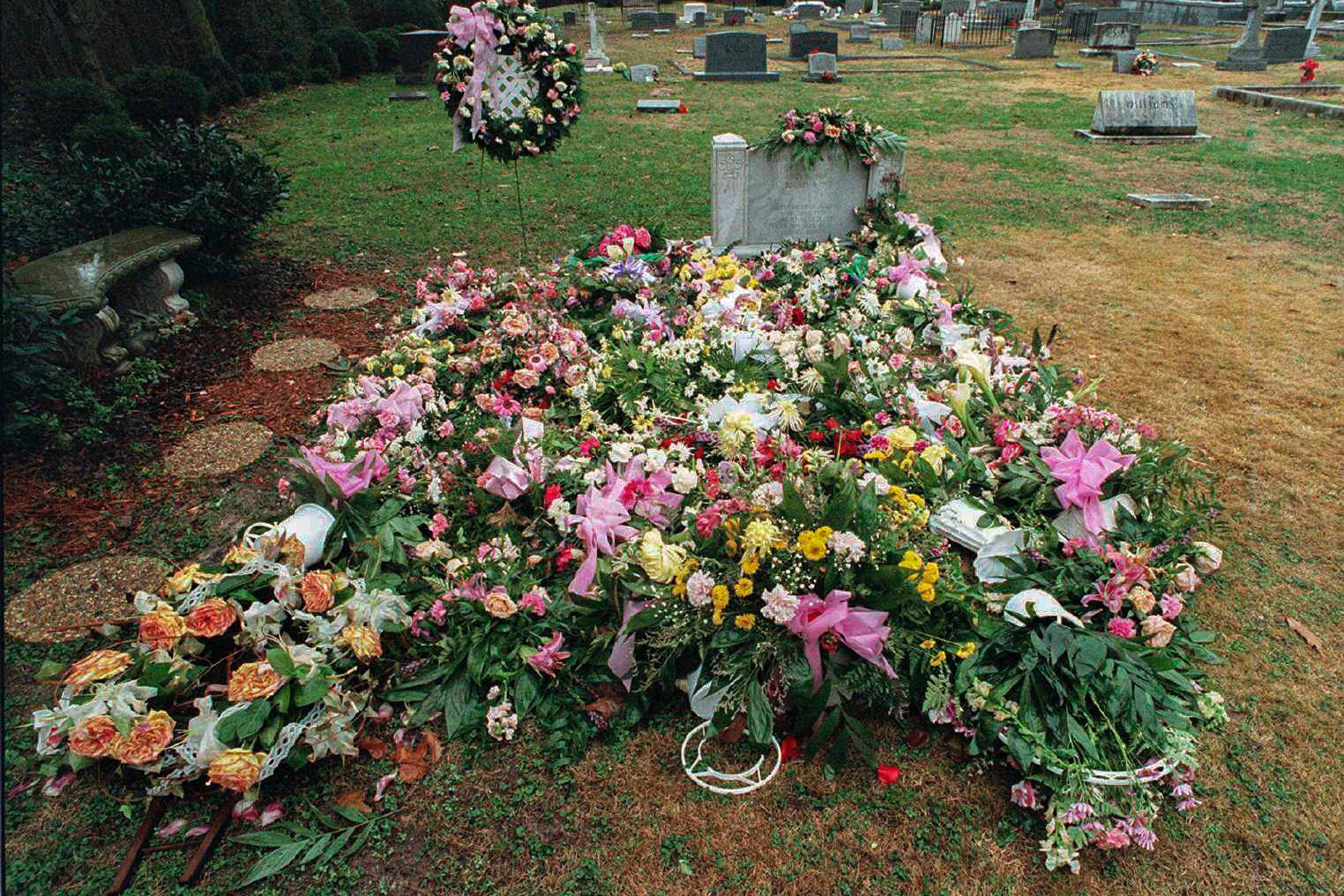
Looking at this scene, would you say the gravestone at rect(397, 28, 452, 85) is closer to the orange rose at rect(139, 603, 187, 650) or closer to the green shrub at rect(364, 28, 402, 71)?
the green shrub at rect(364, 28, 402, 71)

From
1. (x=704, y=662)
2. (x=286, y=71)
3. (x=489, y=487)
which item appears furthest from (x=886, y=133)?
(x=286, y=71)

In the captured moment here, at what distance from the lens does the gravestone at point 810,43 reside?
68.8 ft

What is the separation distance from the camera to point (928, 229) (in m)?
6.82

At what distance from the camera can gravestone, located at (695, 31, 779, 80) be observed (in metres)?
18.1

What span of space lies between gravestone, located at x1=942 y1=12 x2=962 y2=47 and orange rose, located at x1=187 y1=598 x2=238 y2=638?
27.1 m

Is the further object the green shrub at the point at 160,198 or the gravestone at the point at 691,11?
the gravestone at the point at 691,11

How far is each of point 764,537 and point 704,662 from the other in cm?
56

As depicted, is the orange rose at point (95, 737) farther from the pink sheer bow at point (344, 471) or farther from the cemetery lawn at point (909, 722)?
the pink sheer bow at point (344, 471)

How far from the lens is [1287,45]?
19516 mm

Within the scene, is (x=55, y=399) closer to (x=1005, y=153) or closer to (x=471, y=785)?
(x=471, y=785)

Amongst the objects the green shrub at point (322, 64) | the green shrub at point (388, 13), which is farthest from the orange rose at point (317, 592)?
the green shrub at point (388, 13)

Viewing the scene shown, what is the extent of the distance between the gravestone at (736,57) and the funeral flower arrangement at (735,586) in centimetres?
1553

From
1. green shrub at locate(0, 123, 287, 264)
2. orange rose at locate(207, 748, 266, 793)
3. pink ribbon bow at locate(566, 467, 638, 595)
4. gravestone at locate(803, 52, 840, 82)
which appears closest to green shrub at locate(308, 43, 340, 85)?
gravestone at locate(803, 52, 840, 82)

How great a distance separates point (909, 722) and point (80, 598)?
11.9 feet
